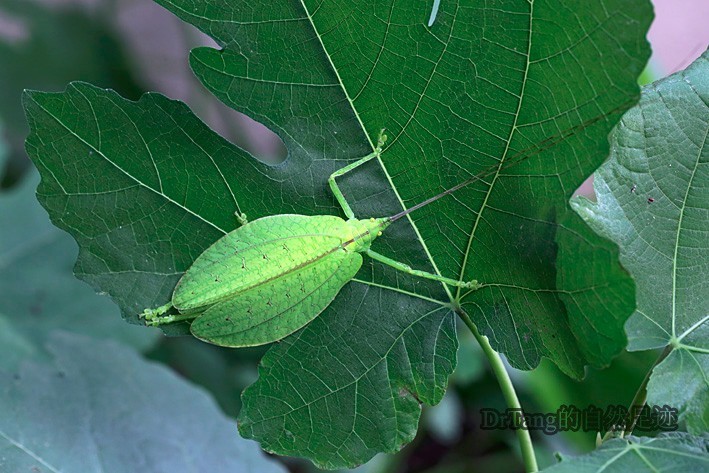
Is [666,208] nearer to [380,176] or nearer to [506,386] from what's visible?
[506,386]

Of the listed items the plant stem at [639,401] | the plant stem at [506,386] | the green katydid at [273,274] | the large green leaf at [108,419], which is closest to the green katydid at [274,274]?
the green katydid at [273,274]

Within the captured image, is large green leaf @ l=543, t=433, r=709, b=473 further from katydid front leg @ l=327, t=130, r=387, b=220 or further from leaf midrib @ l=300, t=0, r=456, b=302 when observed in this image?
katydid front leg @ l=327, t=130, r=387, b=220

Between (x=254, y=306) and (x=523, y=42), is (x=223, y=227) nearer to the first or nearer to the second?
(x=254, y=306)

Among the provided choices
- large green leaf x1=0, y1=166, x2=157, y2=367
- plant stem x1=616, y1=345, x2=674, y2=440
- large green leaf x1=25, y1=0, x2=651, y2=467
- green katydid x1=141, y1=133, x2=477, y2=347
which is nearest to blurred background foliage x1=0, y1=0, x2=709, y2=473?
large green leaf x1=0, y1=166, x2=157, y2=367

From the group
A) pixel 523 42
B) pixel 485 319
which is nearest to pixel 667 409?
pixel 485 319

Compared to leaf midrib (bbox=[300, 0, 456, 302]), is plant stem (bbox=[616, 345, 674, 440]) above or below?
below

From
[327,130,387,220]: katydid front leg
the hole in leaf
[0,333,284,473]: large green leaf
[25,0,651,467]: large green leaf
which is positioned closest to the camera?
[25,0,651,467]: large green leaf

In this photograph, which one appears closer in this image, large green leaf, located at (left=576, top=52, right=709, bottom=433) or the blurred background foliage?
large green leaf, located at (left=576, top=52, right=709, bottom=433)
